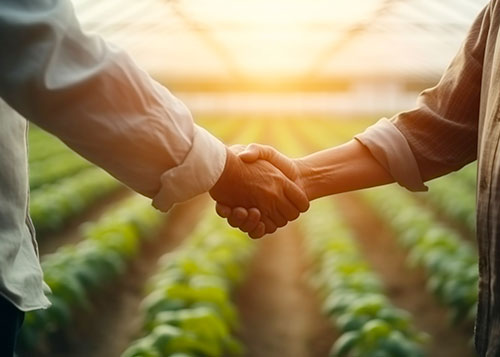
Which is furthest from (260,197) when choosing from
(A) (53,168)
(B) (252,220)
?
(A) (53,168)

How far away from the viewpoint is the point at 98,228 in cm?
750

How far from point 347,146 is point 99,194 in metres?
8.42

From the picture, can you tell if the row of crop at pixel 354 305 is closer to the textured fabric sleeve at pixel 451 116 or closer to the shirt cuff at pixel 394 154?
the shirt cuff at pixel 394 154

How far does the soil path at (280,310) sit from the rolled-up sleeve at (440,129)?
269 cm

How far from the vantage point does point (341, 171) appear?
3092 mm

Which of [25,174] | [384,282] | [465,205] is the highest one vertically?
[25,174]

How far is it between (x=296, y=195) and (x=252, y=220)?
19 cm

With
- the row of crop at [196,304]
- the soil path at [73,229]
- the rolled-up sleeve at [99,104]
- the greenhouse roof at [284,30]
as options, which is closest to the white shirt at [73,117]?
the rolled-up sleeve at [99,104]

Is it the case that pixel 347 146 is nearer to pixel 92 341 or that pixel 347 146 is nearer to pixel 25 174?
pixel 25 174

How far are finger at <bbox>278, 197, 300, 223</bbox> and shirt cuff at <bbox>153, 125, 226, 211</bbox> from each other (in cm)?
64

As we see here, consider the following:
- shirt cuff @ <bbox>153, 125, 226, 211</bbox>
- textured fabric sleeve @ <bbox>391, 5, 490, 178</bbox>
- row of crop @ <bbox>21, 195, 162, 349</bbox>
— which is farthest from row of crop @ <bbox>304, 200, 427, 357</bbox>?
shirt cuff @ <bbox>153, 125, 226, 211</bbox>

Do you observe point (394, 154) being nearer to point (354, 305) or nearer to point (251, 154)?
point (251, 154)

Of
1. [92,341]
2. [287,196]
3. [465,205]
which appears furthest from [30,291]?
[465,205]

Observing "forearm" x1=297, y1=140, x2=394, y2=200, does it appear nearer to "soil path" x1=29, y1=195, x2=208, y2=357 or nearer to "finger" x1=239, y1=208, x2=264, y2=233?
"finger" x1=239, y1=208, x2=264, y2=233
